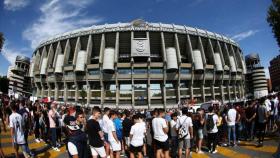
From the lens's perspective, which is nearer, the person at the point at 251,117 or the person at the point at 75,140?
the person at the point at 75,140

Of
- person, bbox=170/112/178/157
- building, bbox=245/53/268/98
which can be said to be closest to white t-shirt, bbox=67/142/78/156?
person, bbox=170/112/178/157

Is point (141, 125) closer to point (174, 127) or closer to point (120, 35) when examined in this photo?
point (174, 127)

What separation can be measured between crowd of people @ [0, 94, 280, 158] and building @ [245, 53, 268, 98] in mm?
86260

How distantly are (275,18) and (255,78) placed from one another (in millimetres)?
86310

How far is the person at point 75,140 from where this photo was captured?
595 centimetres

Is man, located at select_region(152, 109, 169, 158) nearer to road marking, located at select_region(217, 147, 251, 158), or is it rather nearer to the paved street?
the paved street

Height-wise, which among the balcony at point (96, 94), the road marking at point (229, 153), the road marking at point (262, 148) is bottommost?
the road marking at point (229, 153)

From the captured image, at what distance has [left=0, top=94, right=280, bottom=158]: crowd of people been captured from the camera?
6.43m

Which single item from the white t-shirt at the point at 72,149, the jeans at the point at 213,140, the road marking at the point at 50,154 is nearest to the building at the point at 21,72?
the road marking at the point at 50,154

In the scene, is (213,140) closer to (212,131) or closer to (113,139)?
(212,131)

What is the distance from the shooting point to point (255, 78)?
96062 millimetres

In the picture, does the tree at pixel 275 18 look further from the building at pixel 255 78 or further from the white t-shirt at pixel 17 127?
the building at pixel 255 78

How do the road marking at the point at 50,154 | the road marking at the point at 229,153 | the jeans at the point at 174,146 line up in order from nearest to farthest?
the road marking at the point at 229,153 < the road marking at the point at 50,154 < the jeans at the point at 174,146

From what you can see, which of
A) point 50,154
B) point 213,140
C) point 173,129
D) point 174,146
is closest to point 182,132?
point 173,129
